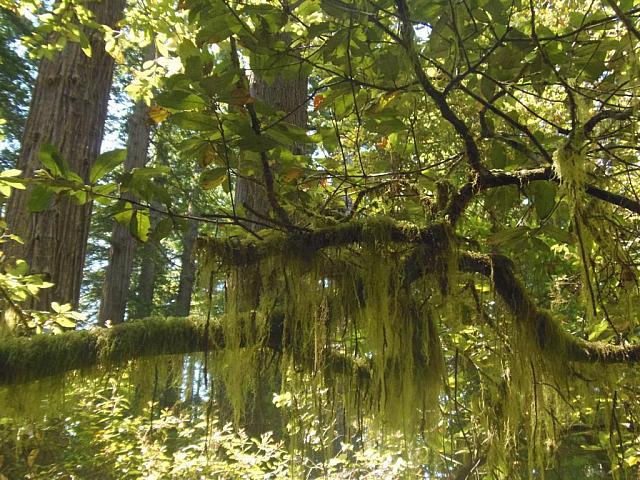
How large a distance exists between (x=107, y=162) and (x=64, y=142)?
2043 millimetres

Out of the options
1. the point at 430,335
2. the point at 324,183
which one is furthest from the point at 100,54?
the point at 430,335

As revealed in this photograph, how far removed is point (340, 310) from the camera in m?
1.41

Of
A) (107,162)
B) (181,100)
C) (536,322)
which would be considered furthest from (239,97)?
(536,322)

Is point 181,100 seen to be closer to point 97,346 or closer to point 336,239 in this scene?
point 336,239

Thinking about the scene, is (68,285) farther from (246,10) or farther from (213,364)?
(246,10)

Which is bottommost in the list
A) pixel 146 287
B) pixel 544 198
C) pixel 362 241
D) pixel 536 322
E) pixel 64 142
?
pixel 536 322

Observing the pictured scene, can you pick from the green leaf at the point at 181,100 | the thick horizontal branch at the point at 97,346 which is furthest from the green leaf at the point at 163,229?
the green leaf at the point at 181,100

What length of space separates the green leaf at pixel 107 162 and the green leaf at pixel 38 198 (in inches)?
5.8

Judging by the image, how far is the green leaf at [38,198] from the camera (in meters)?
1.30

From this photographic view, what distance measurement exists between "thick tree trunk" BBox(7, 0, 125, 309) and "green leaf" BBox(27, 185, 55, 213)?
4.35 feet

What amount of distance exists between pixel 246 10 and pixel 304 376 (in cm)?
113

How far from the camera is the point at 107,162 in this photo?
4.19ft

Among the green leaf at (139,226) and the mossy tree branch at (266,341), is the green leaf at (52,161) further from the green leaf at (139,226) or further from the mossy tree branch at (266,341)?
the mossy tree branch at (266,341)

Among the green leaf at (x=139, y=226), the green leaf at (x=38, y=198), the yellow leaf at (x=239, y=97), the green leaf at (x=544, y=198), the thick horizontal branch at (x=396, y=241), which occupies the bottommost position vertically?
the thick horizontal branch at (x=396, y=241)
